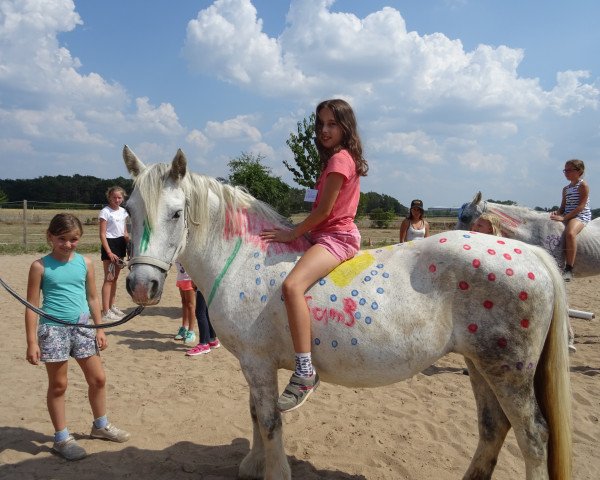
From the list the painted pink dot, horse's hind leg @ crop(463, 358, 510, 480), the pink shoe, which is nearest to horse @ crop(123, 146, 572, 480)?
the painted pink dot

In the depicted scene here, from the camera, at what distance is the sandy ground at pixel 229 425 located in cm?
325

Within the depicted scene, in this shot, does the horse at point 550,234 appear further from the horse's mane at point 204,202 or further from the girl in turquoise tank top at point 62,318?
the girl in turquoise tank top at point 62,318

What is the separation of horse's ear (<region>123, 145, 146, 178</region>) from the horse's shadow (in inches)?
90.2

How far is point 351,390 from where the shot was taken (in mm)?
4727

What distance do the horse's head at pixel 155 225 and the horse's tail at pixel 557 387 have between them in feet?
7.52

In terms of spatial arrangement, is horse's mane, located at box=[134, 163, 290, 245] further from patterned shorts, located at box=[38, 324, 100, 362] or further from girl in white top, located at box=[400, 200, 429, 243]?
girl in white top, located at box=[400, 200, 429, 243]

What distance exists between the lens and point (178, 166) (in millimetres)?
2535

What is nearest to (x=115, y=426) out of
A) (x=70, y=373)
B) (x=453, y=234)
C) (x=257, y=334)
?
(x=70, y=373)

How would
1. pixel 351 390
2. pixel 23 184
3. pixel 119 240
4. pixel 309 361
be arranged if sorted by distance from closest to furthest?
pixel 309 361
pixel 351 390
pixel 119 240
pixel 23 184

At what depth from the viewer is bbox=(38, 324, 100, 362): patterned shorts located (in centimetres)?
315

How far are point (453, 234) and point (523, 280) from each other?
484 mm

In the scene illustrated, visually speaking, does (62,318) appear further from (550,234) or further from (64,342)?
(550,234)

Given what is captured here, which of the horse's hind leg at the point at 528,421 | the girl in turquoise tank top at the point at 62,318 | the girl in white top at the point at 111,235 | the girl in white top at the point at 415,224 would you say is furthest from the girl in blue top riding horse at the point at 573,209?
the girl in white top at the point at 111,235

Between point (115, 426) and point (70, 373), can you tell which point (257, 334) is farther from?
point (70, 373)
